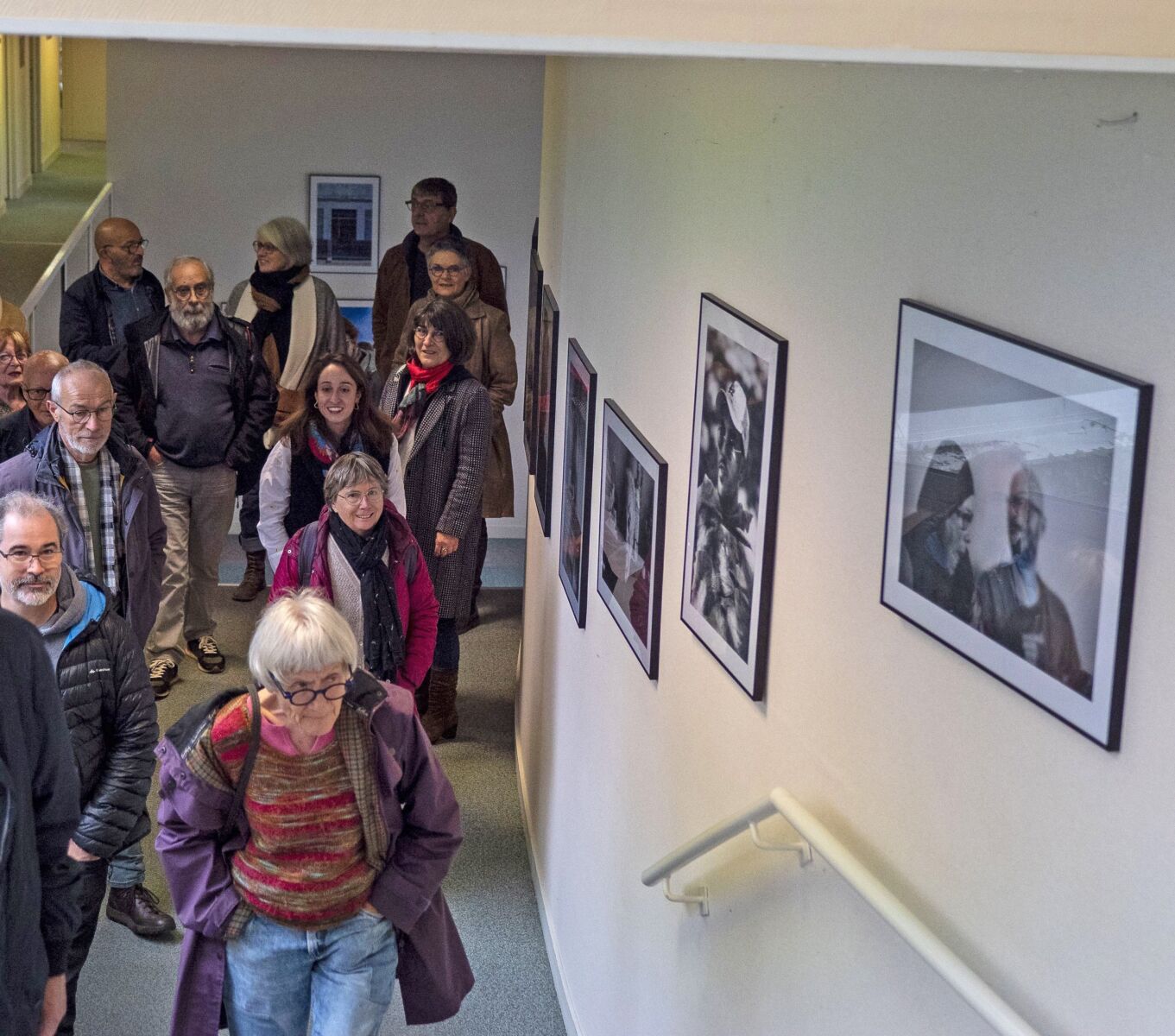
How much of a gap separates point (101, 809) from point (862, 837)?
7.92 feet

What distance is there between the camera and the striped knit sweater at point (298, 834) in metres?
3.68

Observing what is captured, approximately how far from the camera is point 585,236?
565 centimetres

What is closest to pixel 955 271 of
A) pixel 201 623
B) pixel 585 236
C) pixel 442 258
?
pixel 585 236

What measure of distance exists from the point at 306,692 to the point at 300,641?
0.13m

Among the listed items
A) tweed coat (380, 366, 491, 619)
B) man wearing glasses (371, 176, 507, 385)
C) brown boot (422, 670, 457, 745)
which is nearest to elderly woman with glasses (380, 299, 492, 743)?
tweed coat (380, 366, 491, 619)

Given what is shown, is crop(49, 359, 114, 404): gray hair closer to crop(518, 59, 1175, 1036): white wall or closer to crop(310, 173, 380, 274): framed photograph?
crop(518, 59, 1175, 1036): white wall

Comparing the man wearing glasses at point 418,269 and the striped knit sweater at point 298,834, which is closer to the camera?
the striped knit sweater at point 298,834

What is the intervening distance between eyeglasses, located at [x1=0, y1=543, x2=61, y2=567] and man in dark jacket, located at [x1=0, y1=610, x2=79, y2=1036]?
1.15 metres

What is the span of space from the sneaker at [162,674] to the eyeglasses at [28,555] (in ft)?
12.1

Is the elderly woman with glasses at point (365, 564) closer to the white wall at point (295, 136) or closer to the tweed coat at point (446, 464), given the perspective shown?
the tweed coat at point (446, 464)

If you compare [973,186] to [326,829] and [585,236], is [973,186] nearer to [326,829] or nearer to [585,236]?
[326,829]

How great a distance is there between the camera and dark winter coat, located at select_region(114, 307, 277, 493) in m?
7.27

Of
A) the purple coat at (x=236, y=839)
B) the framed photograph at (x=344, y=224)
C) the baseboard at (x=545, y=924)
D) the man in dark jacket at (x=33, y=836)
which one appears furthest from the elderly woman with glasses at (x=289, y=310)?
the man in dark jacket at (x=33, y=836)

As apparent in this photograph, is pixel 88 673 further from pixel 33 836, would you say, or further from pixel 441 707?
pixel 441 707
